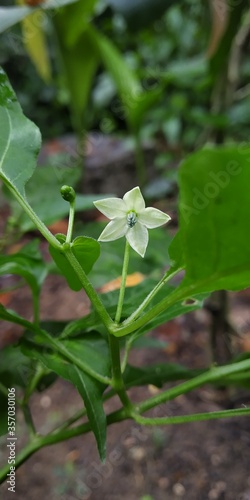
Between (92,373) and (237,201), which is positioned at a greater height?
(237,201)

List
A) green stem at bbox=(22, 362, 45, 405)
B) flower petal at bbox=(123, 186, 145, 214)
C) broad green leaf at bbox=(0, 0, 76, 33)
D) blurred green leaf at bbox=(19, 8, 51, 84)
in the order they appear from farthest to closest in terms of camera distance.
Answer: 1. blurred green leaf at bbox=(19, 8, 51, 84)
2. broad green leaf at bbox=(0, 0, 76, 33)
3. green stem at bbox=(22, 362, 45, 405)
4. flower petal at bbox=(123, 186, 145, 214)

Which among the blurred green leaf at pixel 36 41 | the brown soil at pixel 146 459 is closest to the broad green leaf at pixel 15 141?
the brown soil at pixel 146 459

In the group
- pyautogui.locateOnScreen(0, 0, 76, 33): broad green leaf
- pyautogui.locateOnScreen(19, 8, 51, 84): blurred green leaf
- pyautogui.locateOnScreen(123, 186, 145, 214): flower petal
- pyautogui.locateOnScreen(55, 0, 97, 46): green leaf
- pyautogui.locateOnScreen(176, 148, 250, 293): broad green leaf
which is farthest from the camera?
pyautogui.locateOnScreen(19, 8, 51, 84): blurred green leaf

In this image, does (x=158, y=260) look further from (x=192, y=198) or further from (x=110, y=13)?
(x=110, y=13)

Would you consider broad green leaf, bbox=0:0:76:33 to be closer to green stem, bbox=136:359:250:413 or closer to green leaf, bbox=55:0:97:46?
green leaf, bbox=55:0:97:46

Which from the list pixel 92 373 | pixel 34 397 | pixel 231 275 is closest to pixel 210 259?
pixel 231 275

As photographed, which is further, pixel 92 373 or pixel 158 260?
pixel 158 260

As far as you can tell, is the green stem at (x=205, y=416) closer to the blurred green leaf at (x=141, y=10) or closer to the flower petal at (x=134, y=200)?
the flower petal at (x=134, y=200)

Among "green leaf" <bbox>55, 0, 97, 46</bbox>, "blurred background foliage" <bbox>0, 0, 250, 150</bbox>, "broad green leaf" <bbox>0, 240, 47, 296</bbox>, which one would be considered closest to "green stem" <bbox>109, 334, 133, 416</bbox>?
"broad green leaf" <bbox>0, 240, 47, 296</bbox>
